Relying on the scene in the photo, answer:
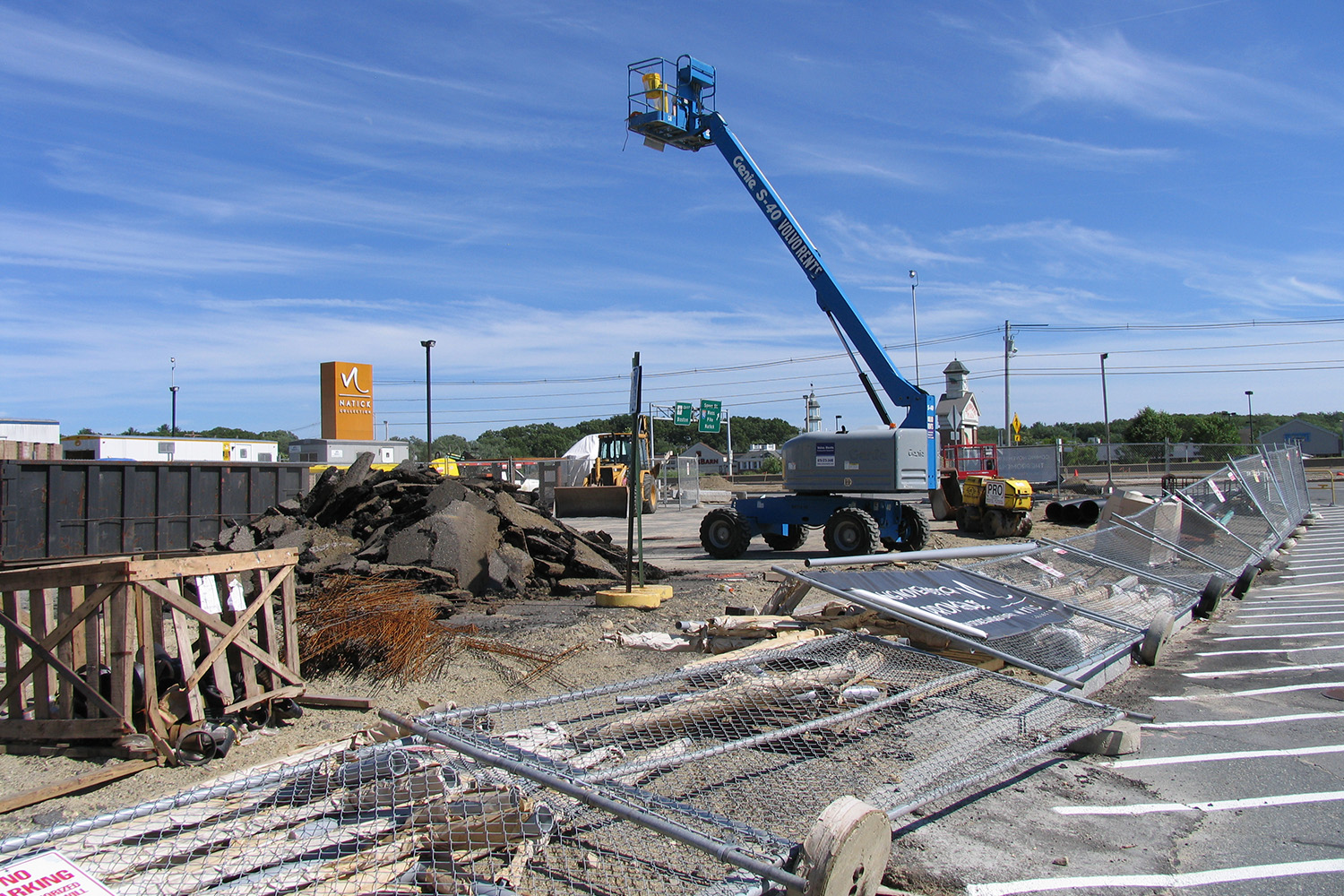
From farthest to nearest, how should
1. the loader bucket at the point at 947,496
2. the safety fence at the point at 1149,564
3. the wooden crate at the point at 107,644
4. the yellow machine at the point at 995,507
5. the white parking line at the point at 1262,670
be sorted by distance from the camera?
the loader bucket at the point at 947,496 → the yellow machine at the point at 995,507 → the safety fence at the point at 1149,564 → the white parking line at the point at 1262,670 → the wooden crate at the point at 107,644

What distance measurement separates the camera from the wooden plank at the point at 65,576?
5949 millimetres

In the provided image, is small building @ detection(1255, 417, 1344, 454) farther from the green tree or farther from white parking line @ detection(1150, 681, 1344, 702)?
white parking line @ detection(1150, 681, 1344, 702)

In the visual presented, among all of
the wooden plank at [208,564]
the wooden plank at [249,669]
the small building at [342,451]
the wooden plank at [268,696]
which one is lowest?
the wooden plank at [268,696]

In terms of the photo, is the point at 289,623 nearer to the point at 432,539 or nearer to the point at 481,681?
the point at 481,681

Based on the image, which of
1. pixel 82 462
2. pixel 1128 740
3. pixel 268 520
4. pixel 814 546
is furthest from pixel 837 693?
pixel 82 462

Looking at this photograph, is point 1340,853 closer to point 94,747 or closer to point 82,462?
point 94,747

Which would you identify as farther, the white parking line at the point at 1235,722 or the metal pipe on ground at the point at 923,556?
the white parking line at the point at 1235,722

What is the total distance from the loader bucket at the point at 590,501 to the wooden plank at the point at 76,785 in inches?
1040

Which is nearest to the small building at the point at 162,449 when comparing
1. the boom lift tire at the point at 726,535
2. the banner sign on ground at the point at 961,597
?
the boom lift tire at the point at 726,535

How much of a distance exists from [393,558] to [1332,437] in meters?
99.0

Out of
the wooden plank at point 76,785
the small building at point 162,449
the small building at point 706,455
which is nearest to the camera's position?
the wooden plank at point 76,785

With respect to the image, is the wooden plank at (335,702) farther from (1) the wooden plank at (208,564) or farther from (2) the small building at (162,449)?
(2) the small building at (162,449)

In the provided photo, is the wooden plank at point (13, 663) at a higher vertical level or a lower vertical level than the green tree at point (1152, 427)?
lower

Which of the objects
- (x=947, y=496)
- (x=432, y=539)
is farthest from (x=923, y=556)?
(x=947, y=496)
